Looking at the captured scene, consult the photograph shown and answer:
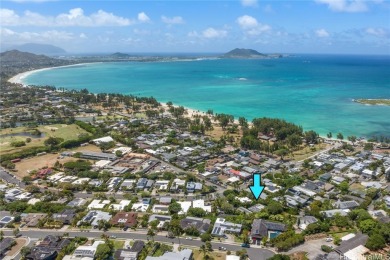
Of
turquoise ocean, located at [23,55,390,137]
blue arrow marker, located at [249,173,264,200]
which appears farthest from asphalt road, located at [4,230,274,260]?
turquoise ocean, located at [23,55,390,137]

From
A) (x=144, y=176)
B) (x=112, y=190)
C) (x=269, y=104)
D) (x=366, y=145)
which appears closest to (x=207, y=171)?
(x=144, y=176)

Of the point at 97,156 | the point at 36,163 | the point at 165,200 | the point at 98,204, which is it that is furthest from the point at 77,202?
the point at 36,163

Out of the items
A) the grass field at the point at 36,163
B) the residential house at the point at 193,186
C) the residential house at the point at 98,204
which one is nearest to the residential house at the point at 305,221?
the residential house at the point at 193,186

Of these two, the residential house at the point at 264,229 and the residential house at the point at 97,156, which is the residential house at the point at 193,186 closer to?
the residential house at the point at 264,229

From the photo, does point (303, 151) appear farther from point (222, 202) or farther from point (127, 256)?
point (127, 256)

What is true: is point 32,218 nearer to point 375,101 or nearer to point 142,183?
point 142,183

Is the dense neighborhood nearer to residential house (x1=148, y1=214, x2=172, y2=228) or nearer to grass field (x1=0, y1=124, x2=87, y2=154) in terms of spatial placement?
residential house (x1=148, y1=214, x2=172, y2=228)
